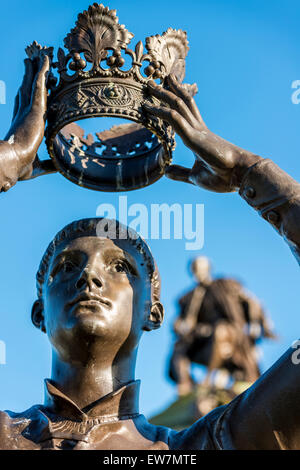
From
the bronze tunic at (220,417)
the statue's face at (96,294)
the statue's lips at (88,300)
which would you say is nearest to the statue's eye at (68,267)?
the statue's face at (96,294)

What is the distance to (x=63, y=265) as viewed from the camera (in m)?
7.37

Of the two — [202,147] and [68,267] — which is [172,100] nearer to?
[202,147]

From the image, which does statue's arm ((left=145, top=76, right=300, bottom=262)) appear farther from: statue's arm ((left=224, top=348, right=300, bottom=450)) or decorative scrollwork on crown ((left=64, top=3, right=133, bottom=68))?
statue's arm ((left=224, top=348, right=300, bottom=450))

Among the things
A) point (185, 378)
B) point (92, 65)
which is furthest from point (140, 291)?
point (185, 378)

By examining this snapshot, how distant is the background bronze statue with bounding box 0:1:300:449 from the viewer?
6.40 meters

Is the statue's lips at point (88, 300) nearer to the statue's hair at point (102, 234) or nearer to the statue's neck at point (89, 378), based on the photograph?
the statue's neck at point (89, 378)

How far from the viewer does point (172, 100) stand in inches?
290

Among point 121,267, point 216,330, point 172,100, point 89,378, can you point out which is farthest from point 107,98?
point 216,330

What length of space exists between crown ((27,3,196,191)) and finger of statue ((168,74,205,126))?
16 cm

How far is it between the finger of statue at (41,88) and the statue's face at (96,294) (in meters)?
1.09

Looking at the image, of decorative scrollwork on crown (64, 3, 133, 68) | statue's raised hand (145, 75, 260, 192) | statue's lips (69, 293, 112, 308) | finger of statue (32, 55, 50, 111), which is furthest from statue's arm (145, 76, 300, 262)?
statue's lips (69, 293, 112, 308)

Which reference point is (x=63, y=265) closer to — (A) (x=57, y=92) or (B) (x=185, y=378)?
(A) (x=57, y=92)

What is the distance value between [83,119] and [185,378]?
3665 cm
